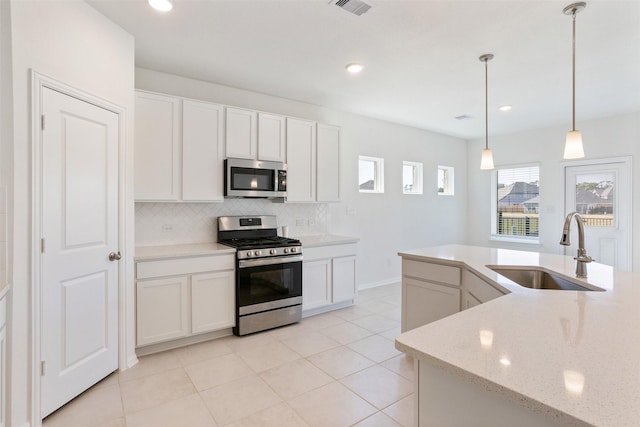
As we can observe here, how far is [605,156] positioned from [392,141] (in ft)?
10.4

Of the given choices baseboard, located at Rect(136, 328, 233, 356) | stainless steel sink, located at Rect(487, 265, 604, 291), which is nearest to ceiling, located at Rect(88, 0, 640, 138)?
stainless steel sink, located at Rect(487, 265, 604, 291)

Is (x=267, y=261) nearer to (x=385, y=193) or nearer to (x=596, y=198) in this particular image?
(x=385, y=193)

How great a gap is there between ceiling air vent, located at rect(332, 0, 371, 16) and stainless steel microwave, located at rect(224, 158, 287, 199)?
1798 mm

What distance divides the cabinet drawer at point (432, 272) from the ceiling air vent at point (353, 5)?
1.98m

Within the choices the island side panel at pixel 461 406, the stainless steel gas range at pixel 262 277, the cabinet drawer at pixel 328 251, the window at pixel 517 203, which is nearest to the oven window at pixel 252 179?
the stainless steel gas range at pixel 262 277

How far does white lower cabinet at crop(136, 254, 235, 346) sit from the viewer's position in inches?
111

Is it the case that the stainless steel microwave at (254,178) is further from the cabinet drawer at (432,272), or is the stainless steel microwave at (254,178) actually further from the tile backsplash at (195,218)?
the cabinet drawer at (432,272)

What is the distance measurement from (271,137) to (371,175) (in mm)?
2090

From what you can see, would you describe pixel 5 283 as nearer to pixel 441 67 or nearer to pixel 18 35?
pixel 18 35

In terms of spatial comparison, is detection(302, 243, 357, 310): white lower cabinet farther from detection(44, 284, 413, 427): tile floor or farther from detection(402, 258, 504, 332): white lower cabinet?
detection(402, 258, 504, 332): white lower cabinet

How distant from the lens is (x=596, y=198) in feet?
17.0

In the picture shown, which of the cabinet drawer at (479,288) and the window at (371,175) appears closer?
the cabinet drawer at (479,288)

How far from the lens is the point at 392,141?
18.0 feet

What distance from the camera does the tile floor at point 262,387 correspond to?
6.71 ft
